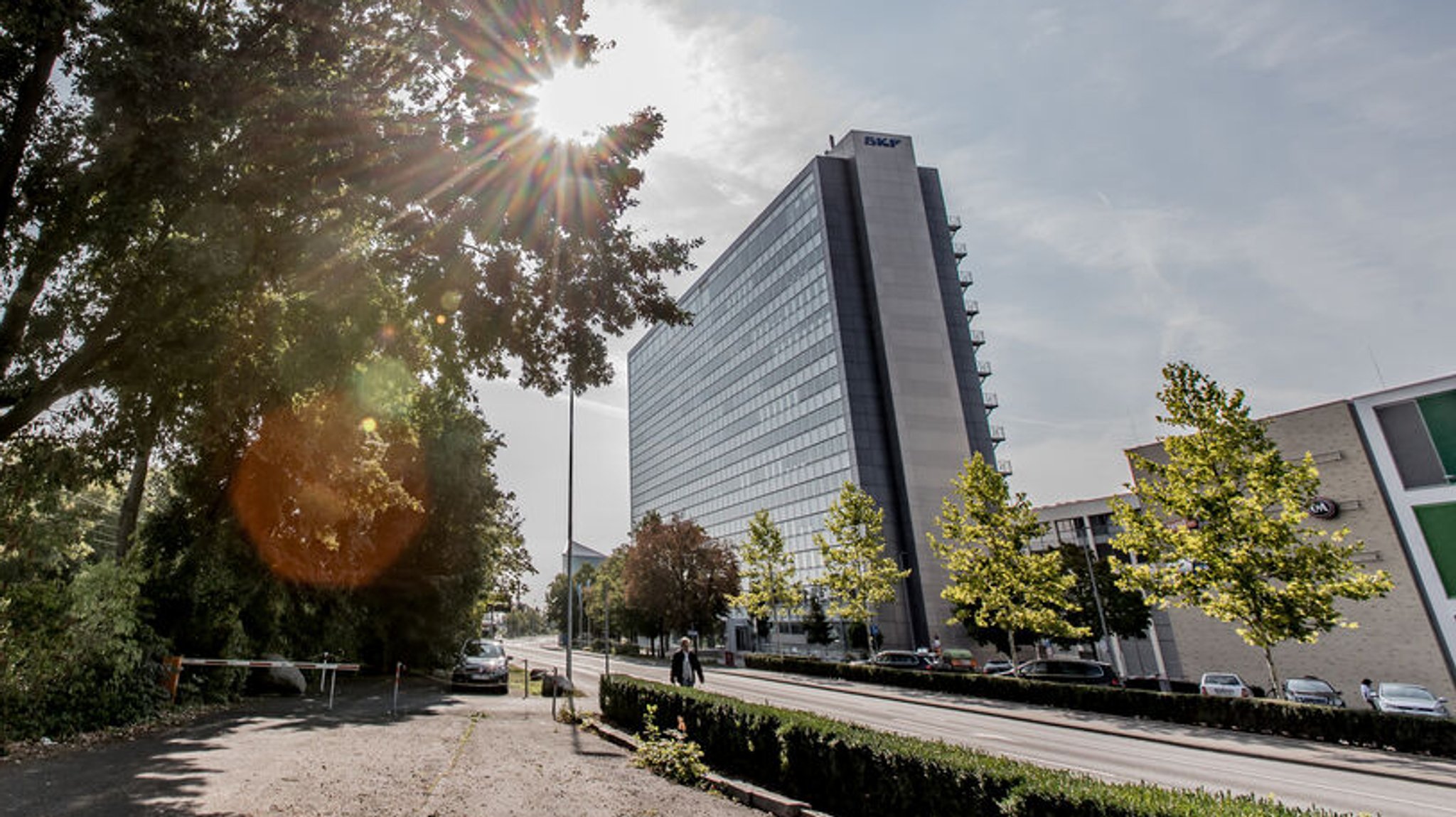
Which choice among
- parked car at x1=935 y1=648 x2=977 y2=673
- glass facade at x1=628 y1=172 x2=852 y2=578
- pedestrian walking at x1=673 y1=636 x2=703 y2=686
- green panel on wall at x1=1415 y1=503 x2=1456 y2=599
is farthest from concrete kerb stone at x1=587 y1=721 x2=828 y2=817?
glass facade at x1=628 y1=172 x2=852 y2=578

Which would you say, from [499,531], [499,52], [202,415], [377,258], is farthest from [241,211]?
[499,531]

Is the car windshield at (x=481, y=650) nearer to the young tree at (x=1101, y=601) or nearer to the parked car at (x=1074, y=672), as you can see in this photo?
the parked car at (x=1074, y=672)

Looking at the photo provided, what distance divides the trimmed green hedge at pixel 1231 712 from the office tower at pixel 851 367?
39.2m

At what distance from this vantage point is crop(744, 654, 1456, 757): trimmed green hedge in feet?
43.8

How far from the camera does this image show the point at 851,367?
6969 cm

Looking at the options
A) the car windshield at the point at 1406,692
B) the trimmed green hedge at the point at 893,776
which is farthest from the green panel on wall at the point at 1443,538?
the trimmed green hedge at the point at 893,776

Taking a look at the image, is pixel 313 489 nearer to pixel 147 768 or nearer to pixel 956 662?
pixel 147 768

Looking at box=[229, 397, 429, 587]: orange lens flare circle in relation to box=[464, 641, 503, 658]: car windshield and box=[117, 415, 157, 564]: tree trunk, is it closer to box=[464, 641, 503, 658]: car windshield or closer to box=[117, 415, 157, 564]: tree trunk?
box=[117, 415, 157, 564]: tree trunk

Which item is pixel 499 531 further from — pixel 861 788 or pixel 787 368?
pixel 787 368

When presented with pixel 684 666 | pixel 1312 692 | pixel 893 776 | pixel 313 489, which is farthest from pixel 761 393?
pixel 893 776

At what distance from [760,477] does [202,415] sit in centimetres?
7222

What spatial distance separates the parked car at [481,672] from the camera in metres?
20.8

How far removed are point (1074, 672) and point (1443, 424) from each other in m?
18.8

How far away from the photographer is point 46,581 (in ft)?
35.4
